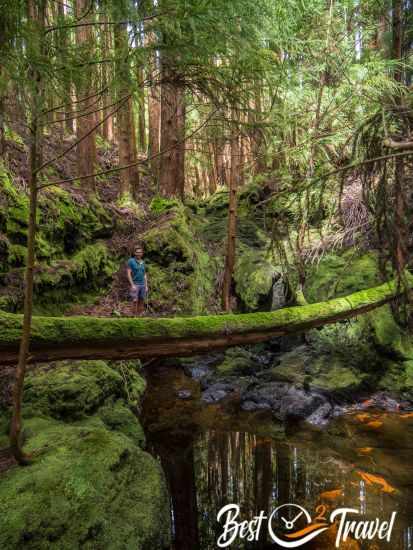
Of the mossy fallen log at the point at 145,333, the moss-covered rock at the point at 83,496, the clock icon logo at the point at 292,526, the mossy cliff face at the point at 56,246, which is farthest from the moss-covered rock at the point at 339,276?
the moss-covered rock at the point at 83,496

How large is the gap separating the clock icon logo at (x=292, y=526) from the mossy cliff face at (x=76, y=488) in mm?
1248

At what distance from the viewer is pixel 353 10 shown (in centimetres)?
905

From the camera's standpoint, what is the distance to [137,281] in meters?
8.41

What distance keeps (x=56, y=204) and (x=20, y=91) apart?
5.44 m

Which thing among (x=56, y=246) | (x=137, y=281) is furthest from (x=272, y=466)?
(x=56, y=246)

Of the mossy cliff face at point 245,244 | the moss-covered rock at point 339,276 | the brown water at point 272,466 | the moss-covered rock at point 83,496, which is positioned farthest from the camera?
the mossy cliff face at point 245,244

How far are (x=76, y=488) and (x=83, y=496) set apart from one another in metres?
0.09

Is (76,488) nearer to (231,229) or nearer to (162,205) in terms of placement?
(231,229)

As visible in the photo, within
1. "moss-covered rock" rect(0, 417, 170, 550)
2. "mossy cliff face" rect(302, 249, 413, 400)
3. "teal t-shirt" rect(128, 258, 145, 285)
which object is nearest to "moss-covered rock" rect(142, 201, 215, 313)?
"teal t-shirt" rect(128, 258, 145, 285)

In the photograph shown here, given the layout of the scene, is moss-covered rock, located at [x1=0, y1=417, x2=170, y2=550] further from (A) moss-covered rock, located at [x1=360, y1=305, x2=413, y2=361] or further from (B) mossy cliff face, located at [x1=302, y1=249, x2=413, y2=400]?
(A) moss-covered rock, located at [x1=360, y1=305, x2=413, y2=361]

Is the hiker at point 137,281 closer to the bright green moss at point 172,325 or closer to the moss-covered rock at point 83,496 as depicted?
the bright green moss at point 172,325

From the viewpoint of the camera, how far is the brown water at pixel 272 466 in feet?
13.9

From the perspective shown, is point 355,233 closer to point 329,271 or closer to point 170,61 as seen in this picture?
point 329,271

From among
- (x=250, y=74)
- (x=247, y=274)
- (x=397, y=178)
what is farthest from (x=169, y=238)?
(x=397, y=178)
